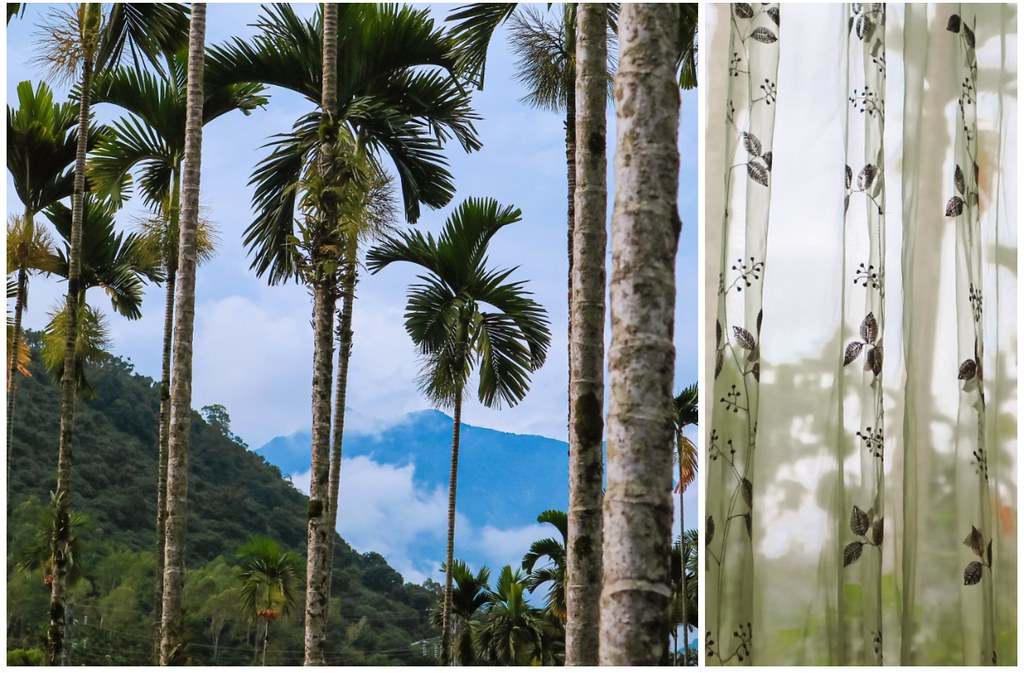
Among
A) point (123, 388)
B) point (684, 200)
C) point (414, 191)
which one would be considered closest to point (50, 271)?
point (414, 191)

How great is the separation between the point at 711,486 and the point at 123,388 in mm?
15241

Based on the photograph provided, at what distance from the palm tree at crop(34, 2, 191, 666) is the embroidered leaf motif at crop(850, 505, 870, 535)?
4940 mm

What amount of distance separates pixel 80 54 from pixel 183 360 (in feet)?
10.1

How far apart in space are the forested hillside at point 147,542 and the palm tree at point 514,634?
535 cm

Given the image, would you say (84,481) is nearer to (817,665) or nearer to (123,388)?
(123,388)

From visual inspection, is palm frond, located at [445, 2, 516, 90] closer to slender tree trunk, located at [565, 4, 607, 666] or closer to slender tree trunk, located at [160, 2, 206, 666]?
slender tree trunk, located at [160, 2, 206, 666]

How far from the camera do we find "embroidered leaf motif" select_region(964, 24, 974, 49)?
8.09ft

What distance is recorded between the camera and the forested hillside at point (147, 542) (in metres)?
13.8

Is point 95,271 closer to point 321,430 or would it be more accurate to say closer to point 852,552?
point 321,430

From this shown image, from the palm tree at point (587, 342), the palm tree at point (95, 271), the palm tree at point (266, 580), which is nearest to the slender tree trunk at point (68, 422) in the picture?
the palm tree at point (95, 271)

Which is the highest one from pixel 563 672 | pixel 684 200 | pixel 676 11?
pixel 684 200

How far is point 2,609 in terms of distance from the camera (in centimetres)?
259

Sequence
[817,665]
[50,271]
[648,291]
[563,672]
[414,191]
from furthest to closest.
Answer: [50,271] < [414,191] < [563,672] < [817,665] < [648,291]

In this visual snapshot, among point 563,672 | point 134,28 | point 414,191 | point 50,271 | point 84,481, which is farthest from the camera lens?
point 84,481
